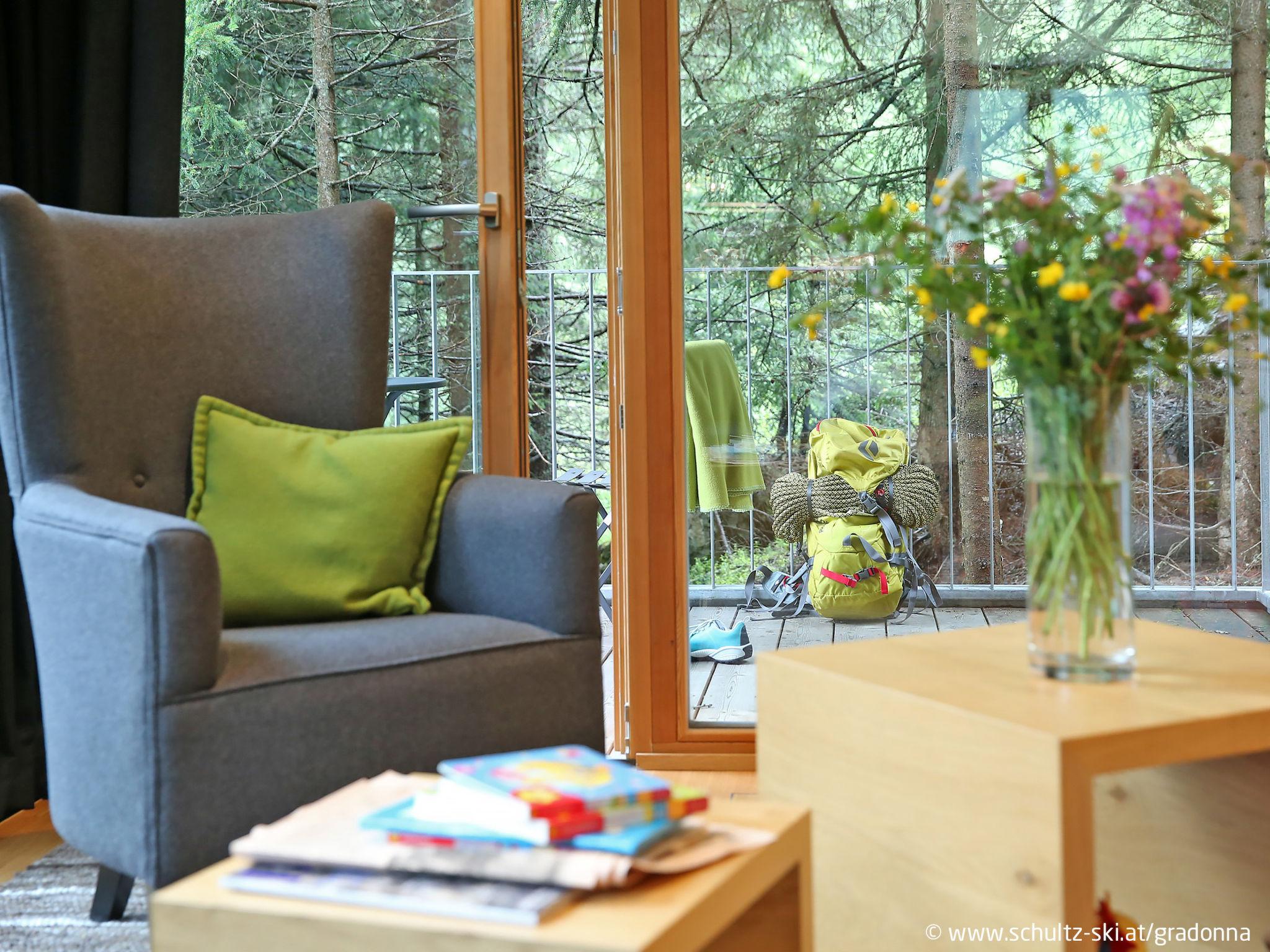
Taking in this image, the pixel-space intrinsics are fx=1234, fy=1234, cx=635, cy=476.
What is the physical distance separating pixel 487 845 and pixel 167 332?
1.53m

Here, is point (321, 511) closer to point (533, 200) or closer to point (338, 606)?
point (338, 606)

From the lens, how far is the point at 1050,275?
47.8 inches

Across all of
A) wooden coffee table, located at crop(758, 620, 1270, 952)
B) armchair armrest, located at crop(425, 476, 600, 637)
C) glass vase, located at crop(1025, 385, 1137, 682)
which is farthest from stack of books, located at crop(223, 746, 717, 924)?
armchair armrest, located at crop(425, 476, 600, 637)

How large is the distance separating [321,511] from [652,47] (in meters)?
1.42

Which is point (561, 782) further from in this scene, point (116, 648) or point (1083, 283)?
point (116, 648)

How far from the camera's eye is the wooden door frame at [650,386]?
9.33 feet

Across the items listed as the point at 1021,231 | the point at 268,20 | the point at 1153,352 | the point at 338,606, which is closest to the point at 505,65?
the point at 268,20

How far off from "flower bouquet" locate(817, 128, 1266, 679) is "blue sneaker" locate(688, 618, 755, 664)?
159 cm

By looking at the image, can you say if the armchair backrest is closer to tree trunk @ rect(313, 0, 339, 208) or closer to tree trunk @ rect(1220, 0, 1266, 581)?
tree trunk @ rect(313, 0, 339, 208)

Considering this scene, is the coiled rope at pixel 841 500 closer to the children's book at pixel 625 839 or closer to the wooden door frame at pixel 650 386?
the wooden door frame at pixel 650 386

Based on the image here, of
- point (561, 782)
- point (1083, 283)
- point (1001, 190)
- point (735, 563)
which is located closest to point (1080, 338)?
point (1083, 283)

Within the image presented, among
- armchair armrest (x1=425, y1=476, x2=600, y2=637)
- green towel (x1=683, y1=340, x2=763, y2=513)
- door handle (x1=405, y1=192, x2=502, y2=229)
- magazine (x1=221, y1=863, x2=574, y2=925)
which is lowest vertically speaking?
magazine (x1=221, y1=863, x2=574, y2=925)

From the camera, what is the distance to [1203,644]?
1546mm

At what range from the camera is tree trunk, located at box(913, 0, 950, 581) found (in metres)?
2.83
